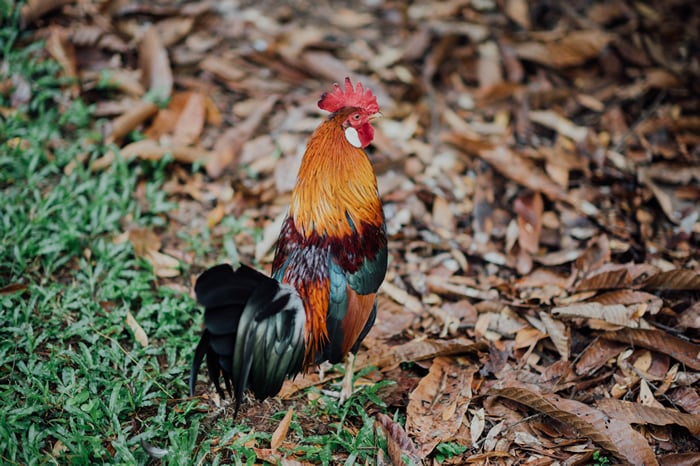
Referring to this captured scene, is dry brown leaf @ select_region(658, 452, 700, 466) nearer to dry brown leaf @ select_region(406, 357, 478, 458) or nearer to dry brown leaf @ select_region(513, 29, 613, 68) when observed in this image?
dry brown leaf @ select_region(406, 357, 478, 458)

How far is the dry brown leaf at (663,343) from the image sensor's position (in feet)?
10.8

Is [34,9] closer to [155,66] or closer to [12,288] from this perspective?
[155,66]

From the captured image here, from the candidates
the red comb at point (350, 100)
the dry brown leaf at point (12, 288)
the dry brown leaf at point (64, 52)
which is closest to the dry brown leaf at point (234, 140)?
the dry brown leaf at point (64, 52)

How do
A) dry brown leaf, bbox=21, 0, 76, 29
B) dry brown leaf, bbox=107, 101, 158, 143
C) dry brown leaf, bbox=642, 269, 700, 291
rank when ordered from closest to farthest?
dry brown leaf, bbox=642, 269, 700, 291
dry brown leaf, bbox=107, 101, 158, 143
dry brown leaf, bbox=21, 0, 76, 29

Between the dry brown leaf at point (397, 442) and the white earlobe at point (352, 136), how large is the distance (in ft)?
4.56

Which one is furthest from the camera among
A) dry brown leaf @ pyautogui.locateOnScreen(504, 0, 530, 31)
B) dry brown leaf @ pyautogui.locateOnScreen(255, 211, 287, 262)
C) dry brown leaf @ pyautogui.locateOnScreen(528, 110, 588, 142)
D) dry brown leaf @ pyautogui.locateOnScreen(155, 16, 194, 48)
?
dry brown leaf @ pyautogui.locateOnScreen(504, 0, 530, 31)

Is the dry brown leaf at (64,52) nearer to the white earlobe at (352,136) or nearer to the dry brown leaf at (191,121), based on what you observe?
the dry brown leaf at (191,121)

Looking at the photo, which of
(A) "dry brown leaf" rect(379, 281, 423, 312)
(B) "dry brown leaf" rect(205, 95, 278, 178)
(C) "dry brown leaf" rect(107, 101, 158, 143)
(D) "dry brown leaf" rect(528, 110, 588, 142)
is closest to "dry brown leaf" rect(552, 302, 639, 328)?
(A) "dry brown leaf" rect(379, 281, 423, 312)

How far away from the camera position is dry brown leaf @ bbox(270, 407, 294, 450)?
3.00 m

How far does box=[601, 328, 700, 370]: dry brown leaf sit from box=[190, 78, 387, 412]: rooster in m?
1.44

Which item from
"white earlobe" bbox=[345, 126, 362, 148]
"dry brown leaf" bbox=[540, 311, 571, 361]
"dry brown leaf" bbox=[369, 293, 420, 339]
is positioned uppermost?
"white earlobe" bbox=[345, 126, 362, 148]

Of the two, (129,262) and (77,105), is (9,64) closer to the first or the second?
(77,105)

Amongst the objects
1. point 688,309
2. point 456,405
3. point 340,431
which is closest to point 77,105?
point 340,431

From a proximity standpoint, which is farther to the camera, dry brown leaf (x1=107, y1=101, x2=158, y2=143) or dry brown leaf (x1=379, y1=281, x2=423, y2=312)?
dry brown leaf (x1=107, y1=101, x2=158, y2=143)
